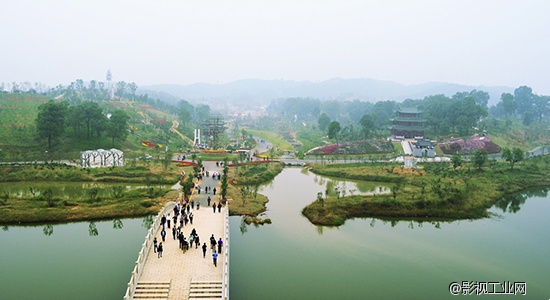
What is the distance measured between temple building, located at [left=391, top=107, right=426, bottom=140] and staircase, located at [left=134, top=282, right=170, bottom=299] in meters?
63.5

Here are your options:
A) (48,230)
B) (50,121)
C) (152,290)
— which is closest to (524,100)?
(50,121)

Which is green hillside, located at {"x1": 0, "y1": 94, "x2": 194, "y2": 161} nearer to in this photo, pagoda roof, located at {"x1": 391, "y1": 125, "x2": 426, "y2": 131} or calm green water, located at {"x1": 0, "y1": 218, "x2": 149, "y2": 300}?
calm green water, located at {"x1": 0, "y1": 218, "x2": 149, "y2": 300}

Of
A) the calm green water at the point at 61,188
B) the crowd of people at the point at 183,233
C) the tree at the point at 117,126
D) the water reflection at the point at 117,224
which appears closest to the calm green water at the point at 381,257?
the crowd of people at the point at 183,233

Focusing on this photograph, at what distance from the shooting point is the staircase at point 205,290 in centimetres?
1778

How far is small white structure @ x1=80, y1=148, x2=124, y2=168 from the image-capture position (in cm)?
4803

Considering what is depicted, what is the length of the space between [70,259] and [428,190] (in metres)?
29.2

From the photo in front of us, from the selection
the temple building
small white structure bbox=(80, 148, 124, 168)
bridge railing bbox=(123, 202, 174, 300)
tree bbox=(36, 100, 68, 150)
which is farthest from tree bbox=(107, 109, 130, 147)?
the temple building

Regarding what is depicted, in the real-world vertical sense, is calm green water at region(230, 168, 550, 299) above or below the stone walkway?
below

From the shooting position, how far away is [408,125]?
3063 inches

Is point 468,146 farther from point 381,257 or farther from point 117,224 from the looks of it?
point 117,224

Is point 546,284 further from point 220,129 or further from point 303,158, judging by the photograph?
point 220,129

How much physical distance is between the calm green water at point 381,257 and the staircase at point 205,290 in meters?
1.61

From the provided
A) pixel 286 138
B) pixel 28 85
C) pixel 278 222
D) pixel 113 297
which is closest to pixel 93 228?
pixel 113 297

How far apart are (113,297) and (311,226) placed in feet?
49.3
